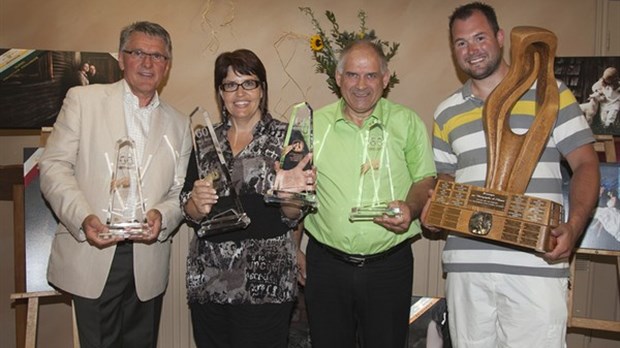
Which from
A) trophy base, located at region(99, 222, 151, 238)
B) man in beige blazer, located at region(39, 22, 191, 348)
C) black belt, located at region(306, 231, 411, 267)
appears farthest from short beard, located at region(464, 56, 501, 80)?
trophy base, located at region(99, 222, 151, 238)

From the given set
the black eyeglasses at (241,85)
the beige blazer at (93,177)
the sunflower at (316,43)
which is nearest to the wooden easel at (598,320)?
the sunflower at (316,43)

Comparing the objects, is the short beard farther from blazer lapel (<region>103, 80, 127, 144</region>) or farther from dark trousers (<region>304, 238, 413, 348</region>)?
blazer lapel (<region>103, 80, 127, 144</region>)

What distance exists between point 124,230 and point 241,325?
59 cm

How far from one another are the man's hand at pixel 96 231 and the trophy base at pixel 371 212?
917mm

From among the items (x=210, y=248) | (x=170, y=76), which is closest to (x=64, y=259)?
(x=210, y=248)

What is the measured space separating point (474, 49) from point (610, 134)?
4.24ft

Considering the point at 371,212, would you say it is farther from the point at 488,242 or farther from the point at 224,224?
the point at 224,224

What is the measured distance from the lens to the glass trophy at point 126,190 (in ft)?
7.29

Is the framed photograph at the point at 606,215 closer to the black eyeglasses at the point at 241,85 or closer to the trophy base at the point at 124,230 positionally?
the black eyeglasses at the point at 241,85

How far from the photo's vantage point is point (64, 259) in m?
2.39

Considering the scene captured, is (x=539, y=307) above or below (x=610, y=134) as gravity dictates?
below

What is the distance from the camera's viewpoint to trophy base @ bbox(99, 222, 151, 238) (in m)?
2.14

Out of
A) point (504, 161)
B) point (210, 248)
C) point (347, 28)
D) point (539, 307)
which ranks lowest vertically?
point (539, 307)

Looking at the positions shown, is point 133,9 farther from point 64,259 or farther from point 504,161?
point 504,161
